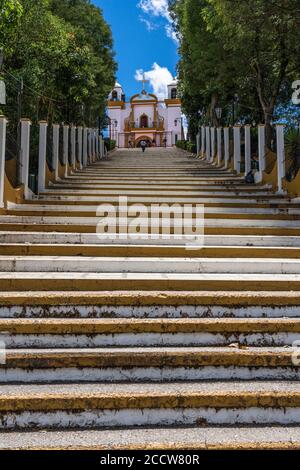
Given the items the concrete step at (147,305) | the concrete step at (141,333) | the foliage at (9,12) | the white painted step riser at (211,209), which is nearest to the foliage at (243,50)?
the white painted step riser at (211,209)

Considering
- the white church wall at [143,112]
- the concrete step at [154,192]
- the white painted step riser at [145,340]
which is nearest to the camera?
the white painted step riser at [145,340]

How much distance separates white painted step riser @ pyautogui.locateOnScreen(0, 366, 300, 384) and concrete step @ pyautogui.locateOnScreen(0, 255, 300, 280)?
4.29 ft

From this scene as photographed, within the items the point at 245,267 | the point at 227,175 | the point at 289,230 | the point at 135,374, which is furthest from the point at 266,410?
the point at 227,175

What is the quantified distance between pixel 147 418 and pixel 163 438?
176 millimetres

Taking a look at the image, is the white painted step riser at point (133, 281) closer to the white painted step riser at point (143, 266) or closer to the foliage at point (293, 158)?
the white painted step riser at point (143, 266)

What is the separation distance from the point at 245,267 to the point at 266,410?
5.54 feet

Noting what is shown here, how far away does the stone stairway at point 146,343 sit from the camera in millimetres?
2303

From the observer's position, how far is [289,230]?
16.3ft

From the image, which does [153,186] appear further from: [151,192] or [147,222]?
[147,222]

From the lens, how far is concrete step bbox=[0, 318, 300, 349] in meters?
2.83

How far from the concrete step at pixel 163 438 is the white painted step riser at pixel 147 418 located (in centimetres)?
4

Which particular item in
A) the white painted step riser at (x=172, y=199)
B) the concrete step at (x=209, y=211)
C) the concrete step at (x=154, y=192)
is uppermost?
the concrete step at (x=154, y=192)

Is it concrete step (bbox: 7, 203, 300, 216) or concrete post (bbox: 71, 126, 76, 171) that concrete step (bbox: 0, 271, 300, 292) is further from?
concrete post (bbox: 71, 126, 76, 171)

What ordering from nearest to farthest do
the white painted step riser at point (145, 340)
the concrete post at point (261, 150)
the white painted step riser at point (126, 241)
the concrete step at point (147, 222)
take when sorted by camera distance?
the white painted step riser at point (145, 340) → the white painted step riser at point (126, 241) → the concrete step at point (147, 222) → the concrete post at point (261, 150)
